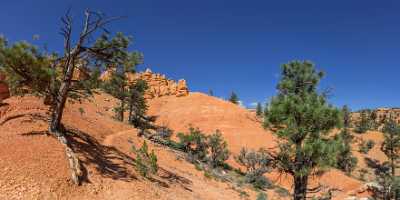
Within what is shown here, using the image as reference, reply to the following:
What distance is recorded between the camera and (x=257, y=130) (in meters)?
64.1

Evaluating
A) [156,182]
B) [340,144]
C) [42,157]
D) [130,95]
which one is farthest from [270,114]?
[130,95]

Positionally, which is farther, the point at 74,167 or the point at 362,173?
the point at 362,173

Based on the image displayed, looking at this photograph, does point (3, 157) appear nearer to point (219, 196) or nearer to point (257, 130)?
point (219, 196)

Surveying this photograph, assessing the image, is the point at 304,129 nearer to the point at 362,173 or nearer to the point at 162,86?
the point at 362,173

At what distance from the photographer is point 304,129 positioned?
13.6m

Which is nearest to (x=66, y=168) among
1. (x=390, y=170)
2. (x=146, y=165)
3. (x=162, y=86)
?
(x=146, y=165)

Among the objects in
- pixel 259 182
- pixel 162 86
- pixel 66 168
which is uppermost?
pixel 162 86

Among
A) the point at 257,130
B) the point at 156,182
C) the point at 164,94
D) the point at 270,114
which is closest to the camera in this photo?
the point at 270,114

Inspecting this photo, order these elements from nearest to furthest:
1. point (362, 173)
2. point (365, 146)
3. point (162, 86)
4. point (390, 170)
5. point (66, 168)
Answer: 1. point (66, 168)
2. point (362, 173)
3. point (390, 170)
4. point (365, 146)
5. point (162, 86)

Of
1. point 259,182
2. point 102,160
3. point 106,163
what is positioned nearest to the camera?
→ point 106,163

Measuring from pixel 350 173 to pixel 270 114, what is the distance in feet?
130

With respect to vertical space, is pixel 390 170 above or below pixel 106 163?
below

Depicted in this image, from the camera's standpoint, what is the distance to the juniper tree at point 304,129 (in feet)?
43.2

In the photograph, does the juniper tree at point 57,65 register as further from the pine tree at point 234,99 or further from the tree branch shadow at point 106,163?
the pine tree at point 234,99
